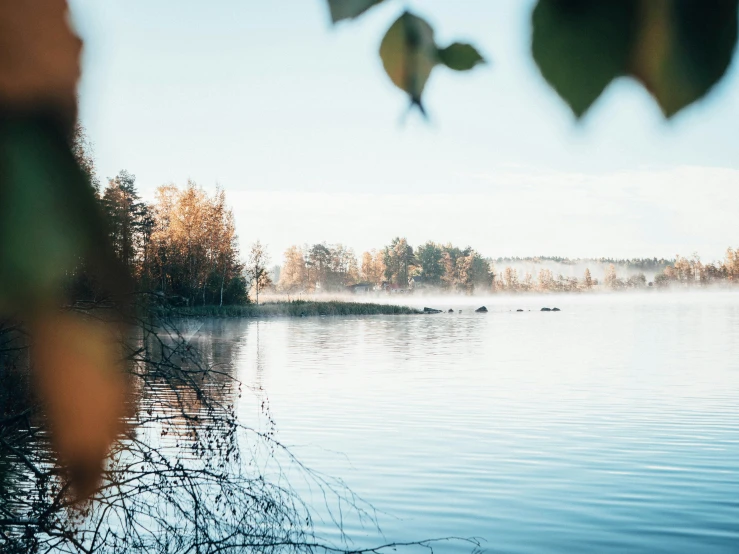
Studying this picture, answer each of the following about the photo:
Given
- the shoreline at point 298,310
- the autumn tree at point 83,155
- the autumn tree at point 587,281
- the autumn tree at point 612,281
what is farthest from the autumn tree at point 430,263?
the autumn tree at point 83,155

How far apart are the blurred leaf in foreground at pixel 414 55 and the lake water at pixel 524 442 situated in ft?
26.5

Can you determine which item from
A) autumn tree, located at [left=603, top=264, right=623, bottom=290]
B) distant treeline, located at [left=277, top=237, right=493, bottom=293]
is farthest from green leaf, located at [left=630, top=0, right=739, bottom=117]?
autumn tree, located at [left=603, top=264, right=623, bottom=290]

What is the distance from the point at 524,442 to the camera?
13516 millimetres

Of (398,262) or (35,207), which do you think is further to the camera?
(398,262)

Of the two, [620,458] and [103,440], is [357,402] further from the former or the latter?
[103,440]

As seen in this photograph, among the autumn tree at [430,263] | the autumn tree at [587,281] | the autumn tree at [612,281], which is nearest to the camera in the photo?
the autumn tree at [430,263]

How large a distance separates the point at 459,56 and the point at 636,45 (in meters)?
0.32

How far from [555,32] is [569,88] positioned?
4 cm

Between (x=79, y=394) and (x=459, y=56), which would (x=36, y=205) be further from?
(x=459, y=56)

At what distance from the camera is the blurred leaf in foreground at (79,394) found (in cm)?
73

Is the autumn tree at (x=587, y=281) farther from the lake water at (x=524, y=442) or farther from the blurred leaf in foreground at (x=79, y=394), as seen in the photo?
the blurred leaf in foreground at (x=79, y=394)

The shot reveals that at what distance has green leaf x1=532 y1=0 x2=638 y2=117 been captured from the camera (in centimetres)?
50

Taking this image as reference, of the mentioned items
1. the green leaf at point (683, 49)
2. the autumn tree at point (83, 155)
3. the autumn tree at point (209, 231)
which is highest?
the autumn tree at point (209, 231)

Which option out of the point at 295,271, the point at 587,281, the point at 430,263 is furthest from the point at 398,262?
the point at 587,281
